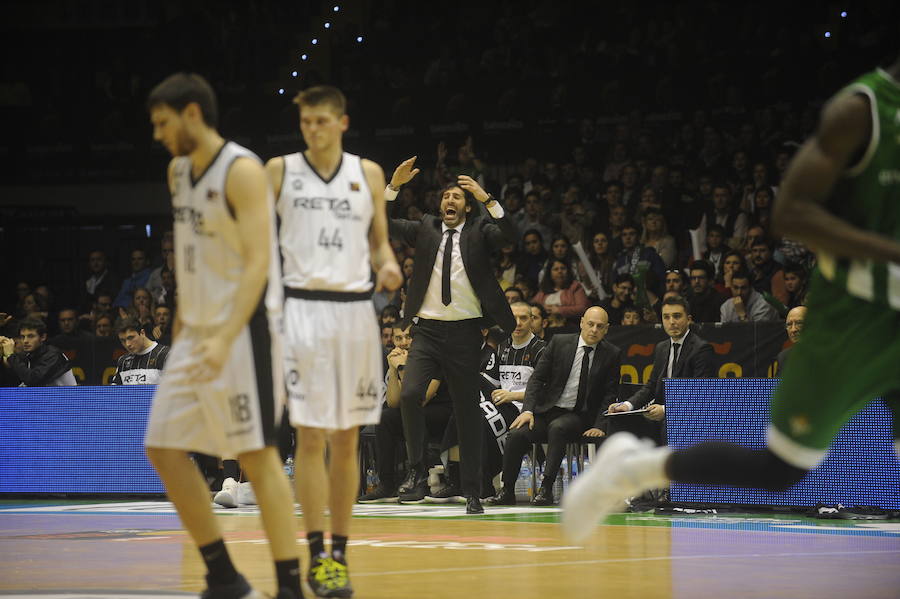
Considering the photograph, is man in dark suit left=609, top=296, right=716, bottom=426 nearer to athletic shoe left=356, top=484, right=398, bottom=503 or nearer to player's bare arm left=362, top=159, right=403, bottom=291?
athletic shoe left=356, top=484, right=398, bottom=503

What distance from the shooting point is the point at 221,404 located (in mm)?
4594

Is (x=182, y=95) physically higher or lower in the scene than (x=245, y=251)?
higher

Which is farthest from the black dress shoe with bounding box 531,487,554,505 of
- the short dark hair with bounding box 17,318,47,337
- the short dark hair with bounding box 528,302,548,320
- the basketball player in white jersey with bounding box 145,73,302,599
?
the basketball player in white jersey with bounding box 145,73,302,599

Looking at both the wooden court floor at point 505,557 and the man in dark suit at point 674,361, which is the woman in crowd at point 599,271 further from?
the wooden court floor at point 505,557

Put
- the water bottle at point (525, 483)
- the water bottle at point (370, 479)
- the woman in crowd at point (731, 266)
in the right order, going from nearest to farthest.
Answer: the water bottle at point (525, 483)
the woman in crowd at point (731, 266)
the water bottle at point (370, 479)

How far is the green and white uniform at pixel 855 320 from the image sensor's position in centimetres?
395

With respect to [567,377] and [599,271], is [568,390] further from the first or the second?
[599,271]

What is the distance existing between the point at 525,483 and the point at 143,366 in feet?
13.1

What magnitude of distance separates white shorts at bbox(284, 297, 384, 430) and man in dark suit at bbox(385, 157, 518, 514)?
14.4 feet

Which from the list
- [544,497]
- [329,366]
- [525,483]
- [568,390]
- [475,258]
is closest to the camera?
[329,366]

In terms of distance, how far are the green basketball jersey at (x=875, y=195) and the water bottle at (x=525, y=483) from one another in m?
8.11

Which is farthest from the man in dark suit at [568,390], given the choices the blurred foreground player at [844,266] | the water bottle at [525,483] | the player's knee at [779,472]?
the blurred foreground player at [844,266]

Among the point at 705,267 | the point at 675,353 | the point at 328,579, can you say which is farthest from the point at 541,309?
the point at 328,579

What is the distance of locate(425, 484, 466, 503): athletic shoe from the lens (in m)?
11.5
